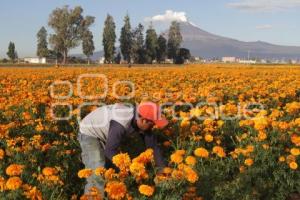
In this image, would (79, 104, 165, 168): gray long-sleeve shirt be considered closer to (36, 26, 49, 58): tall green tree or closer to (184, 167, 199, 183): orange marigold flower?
(184, 167, 199, 183): orange marigold flower

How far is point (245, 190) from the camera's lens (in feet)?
19.2

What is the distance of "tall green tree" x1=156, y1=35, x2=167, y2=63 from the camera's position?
108 m

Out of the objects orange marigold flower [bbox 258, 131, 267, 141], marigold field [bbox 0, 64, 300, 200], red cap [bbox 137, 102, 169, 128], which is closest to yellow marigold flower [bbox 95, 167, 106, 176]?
marigold field [bbox 0, 64, 300, 200]

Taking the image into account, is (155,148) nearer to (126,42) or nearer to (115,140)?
(115,140)

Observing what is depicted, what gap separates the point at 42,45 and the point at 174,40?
93.1 ft

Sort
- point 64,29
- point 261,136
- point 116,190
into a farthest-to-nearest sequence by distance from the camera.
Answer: point 64,29 → point 261,136 → point 116,190

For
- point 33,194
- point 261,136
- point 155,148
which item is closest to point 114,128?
point 155,148

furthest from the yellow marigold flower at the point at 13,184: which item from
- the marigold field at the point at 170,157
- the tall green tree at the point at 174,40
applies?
the tall green tree at the point at 174,40

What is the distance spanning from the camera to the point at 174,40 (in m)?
113

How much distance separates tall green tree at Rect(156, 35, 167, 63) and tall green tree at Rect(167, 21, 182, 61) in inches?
63.0

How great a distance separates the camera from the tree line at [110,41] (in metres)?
96.2

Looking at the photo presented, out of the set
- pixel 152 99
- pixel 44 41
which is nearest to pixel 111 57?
pixel 44 41

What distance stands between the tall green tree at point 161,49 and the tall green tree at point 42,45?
23.7 meters

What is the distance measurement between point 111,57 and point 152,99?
306 feet
